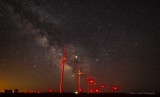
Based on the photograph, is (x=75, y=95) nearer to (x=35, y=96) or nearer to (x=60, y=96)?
(x=60, y=96)

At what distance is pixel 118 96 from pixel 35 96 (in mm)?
3358

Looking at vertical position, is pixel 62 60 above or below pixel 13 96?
above

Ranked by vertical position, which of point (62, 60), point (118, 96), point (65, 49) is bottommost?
point (118, 96)

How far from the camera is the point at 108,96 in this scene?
6273mm

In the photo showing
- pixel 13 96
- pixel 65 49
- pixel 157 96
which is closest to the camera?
pixel 13 96

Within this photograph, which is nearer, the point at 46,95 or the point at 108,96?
the point at 46,95

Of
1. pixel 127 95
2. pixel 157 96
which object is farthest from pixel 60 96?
pixel 157 96

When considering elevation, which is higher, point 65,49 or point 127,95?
point 65,49

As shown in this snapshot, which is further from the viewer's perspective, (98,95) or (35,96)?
(98,95)

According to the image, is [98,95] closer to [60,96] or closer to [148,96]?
[60,96]

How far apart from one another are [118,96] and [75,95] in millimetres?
1823

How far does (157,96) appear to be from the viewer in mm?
5988

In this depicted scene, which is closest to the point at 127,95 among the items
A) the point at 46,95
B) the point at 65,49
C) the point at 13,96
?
the point at 46,95

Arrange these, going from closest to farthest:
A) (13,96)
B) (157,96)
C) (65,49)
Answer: (13,96) → (157,96) → (65,49)
